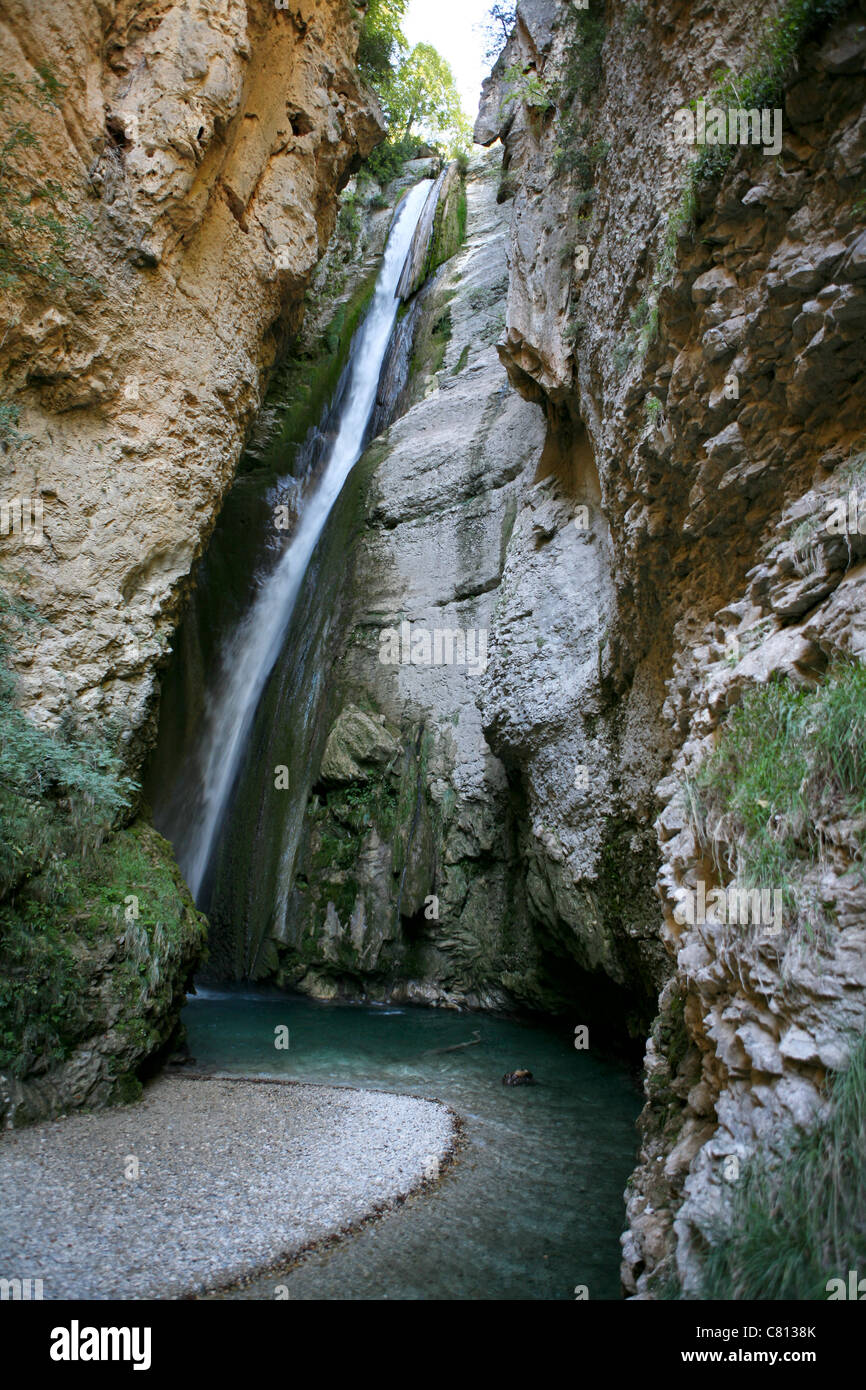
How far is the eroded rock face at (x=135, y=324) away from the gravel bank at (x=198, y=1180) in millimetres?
4068

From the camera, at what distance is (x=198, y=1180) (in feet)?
16.5

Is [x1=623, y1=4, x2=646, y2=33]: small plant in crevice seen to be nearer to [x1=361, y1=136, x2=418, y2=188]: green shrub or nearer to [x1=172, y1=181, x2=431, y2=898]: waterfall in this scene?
[x1=172, y1=181, x2=431, y2=898]: waterfall

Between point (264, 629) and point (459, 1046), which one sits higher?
point (264, 629)

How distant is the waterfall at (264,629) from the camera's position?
1402cm

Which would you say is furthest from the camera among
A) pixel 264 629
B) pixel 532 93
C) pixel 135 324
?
pixel 264 629

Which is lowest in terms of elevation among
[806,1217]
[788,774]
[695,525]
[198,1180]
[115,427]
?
[198,1180]

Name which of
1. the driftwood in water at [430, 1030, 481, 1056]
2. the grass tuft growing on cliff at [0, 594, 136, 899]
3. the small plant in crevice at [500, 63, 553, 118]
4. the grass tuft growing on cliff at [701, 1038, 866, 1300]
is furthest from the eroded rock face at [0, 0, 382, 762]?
the grass tuft growing on cliff at [701, 1038, 866, 1300]

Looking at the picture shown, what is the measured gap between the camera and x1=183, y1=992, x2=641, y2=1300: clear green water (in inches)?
165

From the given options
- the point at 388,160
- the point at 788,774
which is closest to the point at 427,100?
the point at 388,160

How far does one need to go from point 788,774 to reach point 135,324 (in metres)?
8.98

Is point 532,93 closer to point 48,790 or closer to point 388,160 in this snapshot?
point 48,790

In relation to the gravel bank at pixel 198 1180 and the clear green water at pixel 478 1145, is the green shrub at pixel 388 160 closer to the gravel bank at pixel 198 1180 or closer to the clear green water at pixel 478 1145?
the clear green water at pixel 478 1145

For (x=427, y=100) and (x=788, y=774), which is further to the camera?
(x=427, y=100)

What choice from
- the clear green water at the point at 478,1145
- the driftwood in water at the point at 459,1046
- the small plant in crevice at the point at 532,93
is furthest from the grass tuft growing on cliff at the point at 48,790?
the small plant in crevice at the point at 532,93
